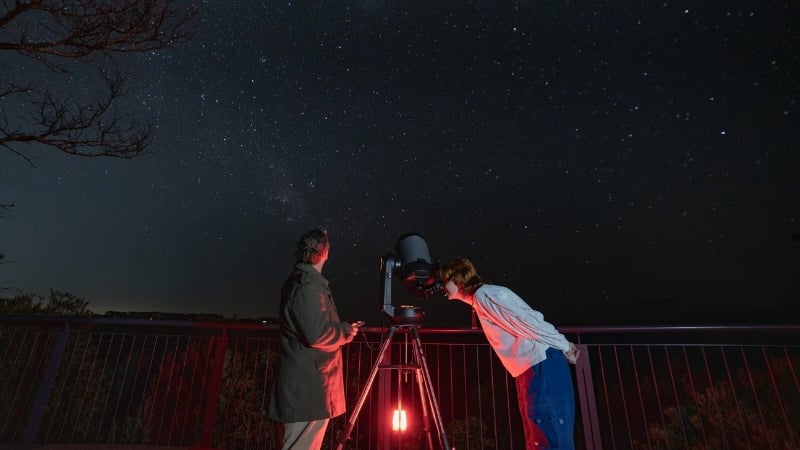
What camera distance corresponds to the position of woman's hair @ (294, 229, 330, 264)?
7.68 feet

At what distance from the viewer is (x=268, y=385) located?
15453 millimetres

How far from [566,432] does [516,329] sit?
0.56 m

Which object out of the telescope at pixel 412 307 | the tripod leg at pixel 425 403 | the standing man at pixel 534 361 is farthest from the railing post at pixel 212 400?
the standing man at pixel 534 361

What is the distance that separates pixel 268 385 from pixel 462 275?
1518cm

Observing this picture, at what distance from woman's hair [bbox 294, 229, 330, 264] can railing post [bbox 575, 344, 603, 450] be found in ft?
7.23

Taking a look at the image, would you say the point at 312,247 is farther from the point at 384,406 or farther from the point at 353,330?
the point at 384,406

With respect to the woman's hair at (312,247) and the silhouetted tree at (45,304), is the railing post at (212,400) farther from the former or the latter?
the silhouetted tree at (45,304)

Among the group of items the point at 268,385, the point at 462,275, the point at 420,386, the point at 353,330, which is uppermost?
the point at 268,385

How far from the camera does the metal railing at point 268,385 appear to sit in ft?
10.4

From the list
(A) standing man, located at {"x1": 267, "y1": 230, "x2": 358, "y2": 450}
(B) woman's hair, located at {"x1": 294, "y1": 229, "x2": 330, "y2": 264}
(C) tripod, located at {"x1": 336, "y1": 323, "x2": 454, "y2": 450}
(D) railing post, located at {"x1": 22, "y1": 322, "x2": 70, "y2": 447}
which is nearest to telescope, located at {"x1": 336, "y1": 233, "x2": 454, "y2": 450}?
(C) tripod, located at {"x1": 336, "y1": 323, "x2": 454, "y2": 450}

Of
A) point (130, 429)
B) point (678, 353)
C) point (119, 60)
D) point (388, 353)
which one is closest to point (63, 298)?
point (130, 429)

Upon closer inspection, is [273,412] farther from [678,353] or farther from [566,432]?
[678,353]

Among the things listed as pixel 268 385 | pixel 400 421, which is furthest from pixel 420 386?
pixel 268 385

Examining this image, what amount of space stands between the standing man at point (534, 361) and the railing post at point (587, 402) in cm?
96
